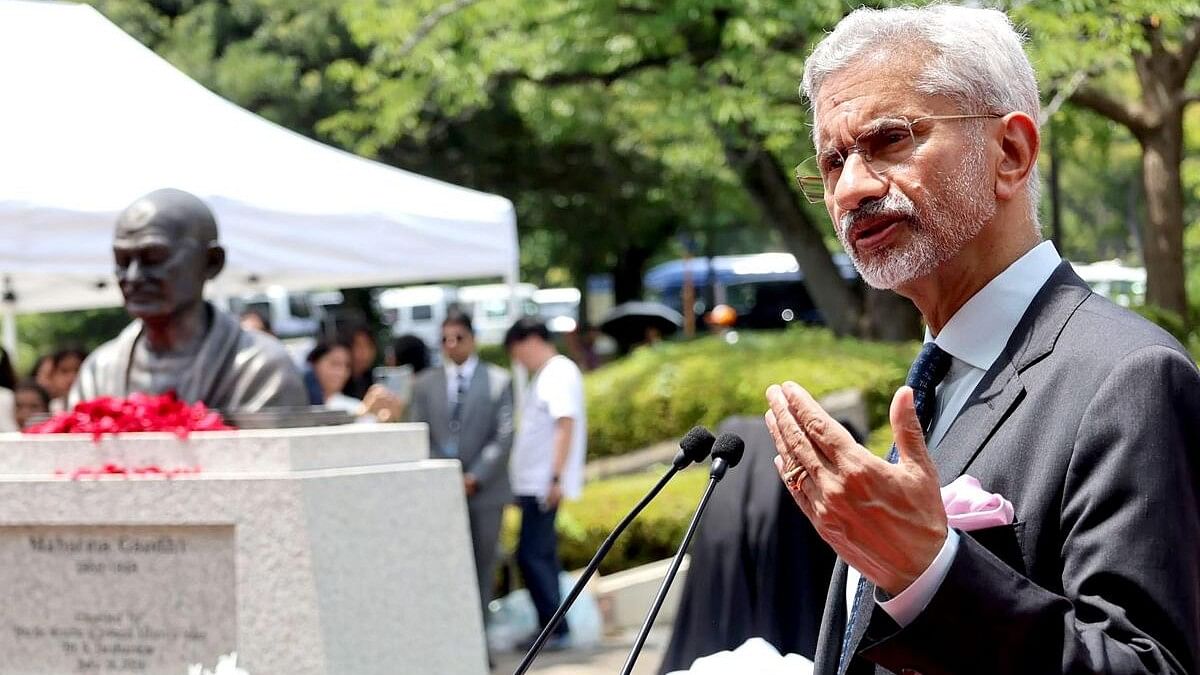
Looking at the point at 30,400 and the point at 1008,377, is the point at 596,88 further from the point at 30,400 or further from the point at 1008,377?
the point at 1008,377

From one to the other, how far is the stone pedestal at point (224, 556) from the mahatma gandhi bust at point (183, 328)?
1.50 ft

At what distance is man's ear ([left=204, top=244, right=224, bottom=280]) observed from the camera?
19.8ft

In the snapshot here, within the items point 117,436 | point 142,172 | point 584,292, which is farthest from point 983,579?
point 584,292

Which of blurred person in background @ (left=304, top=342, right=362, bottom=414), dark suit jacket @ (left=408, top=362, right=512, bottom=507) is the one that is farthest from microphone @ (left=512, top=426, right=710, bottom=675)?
blurred person in background @ (left=304, top=342, right=362, bottom=414)

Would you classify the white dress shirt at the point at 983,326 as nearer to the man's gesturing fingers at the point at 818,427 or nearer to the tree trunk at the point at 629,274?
the man's gesturing fingers at the point at 818,427

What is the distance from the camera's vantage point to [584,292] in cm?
3694

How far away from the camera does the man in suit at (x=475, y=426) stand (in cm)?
945

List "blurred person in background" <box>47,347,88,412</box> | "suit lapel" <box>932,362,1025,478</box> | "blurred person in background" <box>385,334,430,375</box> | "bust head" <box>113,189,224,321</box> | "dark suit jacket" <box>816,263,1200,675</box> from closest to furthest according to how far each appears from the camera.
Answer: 1. "dark suit jacket" <box>816,263,1200,675</box>
2. "suit lapel" <box>932,362,1025,478</box>
3. "bust head" <box>113,189,224,321</box>
4. "blurred person in background" <box>47,347,88,412</box>
5. "blurred person in background" <box>385,334,430,375</box>

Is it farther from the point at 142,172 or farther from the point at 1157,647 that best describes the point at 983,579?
the point at 142,172

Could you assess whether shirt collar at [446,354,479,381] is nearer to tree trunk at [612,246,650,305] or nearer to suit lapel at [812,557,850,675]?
suit lapel at [812,557,850,675]

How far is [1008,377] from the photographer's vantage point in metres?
2.02

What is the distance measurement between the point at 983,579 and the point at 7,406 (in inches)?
333

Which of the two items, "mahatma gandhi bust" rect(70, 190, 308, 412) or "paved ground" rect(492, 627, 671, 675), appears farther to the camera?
"paved ground" rect(492, 627, 671, 675)

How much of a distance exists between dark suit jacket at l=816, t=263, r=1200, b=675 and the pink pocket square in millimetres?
17
